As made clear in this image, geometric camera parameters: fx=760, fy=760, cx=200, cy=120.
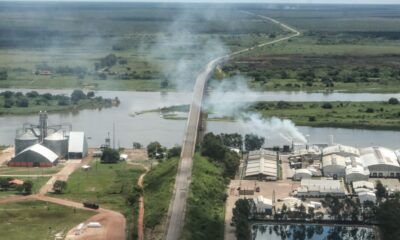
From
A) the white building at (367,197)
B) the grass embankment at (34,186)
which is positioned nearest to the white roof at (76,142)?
the grass embankment at (34,186)

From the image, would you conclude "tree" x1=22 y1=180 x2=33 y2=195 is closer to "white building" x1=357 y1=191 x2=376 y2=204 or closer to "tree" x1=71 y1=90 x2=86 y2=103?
"white building" x1=357 y1=191 x2=376 y2=204

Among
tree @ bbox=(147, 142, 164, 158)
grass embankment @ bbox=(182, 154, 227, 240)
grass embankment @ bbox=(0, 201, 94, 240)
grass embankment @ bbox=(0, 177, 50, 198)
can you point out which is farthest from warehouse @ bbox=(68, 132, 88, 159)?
grass embankment @ bbox=(0, 201, 94, 240)

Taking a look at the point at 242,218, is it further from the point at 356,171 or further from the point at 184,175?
the point at 356,171

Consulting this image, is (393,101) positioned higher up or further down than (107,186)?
higher up

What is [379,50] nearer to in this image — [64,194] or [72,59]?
[72,59]

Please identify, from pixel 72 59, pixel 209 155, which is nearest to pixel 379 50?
pixel 72 59

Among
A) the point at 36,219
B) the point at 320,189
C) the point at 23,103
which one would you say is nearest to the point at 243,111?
the point at 23,103
